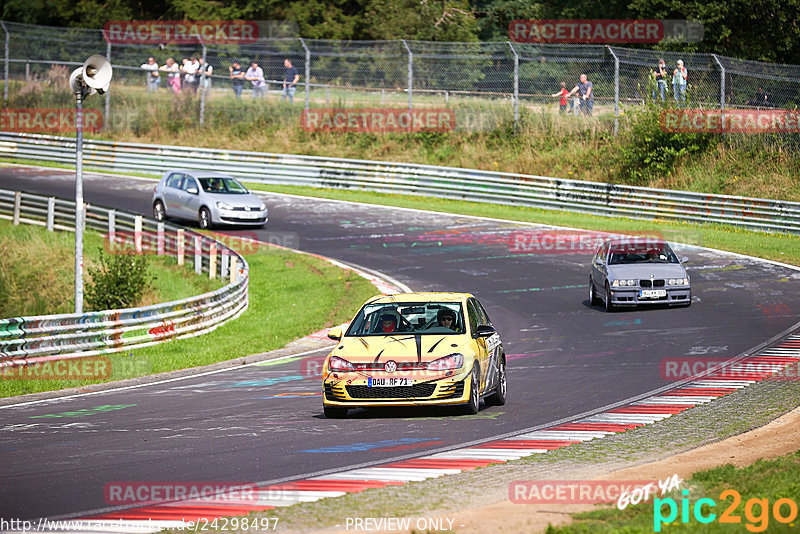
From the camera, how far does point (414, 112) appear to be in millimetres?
43938

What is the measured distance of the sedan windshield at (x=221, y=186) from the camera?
33.8 m

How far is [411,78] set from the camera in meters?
41.5

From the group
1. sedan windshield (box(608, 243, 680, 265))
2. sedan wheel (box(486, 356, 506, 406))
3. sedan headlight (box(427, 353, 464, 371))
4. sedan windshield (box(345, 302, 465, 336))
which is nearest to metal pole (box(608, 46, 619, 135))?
sedan windshield (box(608, 243, 680, 265))

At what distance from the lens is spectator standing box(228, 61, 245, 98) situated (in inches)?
1742

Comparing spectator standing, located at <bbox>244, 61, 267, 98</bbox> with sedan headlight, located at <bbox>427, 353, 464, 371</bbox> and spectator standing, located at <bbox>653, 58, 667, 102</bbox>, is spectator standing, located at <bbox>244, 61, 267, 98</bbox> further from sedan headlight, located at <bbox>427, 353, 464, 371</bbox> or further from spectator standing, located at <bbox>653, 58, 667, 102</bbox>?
sedan headlight, located at <bbox>427, 353, 464, 371</bbox>

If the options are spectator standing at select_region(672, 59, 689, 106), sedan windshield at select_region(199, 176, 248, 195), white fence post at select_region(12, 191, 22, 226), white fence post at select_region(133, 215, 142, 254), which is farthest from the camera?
spectator standing at select_region(672, 59, 689, 106)

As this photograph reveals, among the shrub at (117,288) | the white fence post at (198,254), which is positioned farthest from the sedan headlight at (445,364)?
the white fence post at (198,254)

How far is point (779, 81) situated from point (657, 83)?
157 inches

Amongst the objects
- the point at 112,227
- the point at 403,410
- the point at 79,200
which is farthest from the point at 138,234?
the point at 403,410

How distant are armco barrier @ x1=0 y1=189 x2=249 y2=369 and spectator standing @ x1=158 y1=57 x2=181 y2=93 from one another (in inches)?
584

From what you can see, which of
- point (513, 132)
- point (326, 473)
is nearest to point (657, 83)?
point (513, 132)

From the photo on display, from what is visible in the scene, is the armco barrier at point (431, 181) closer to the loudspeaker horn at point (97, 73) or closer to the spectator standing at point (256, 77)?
the spectator standing at point (256, 77)

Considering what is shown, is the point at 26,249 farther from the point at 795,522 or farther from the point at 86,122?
the point at 795,522

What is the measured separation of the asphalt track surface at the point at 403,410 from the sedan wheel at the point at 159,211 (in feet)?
15.9
